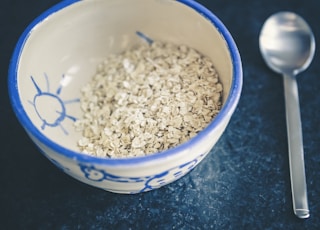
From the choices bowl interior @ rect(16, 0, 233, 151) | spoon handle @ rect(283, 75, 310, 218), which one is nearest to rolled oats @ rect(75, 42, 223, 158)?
bowl interior @ rect(16, 0, 233, 151)

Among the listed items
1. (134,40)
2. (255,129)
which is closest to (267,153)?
(255,129)

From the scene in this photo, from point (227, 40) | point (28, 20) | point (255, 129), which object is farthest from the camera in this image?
point (28, 20)

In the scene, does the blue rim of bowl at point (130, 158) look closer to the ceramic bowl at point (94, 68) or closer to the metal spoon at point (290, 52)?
the ceramic bowl at point (94, 68)

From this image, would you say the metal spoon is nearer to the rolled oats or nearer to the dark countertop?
the dark countertop

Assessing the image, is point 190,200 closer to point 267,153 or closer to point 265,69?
point 267,153

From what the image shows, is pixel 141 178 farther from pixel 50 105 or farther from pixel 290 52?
pixel 290 52
